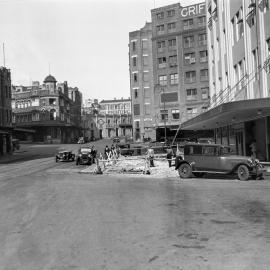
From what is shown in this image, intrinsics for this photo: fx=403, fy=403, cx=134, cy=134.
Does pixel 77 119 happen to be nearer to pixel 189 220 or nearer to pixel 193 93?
pixel 193 93

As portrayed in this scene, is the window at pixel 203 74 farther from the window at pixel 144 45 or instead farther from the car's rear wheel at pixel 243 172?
the car's rear wheel at pixel 243 172

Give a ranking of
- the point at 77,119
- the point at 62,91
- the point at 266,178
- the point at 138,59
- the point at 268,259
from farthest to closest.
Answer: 1. the point at 77,119
2. the point at 62,91
3. the point at 138,59
4. the point at 266,178
5. the point at 268,259

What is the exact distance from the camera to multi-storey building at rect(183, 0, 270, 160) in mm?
22938

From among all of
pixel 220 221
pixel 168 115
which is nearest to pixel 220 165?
pixel 220 221

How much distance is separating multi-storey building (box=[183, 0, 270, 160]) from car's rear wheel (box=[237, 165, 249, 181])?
2.94 metres

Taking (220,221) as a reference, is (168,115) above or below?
above

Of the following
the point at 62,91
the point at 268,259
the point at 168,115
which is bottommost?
the point at 268,259

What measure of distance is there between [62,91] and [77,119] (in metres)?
17.4

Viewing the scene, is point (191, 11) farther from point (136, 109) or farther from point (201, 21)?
point (136, 109)

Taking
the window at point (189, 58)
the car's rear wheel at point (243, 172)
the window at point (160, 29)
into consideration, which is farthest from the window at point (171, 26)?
the car's rear wheel at point (243, 172)

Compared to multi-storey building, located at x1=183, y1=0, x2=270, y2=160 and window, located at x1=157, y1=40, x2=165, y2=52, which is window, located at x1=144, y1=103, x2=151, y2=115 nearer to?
window, located at x1=157, y1=40, x2=165, y2=52

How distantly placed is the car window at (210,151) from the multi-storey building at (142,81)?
2261 inches

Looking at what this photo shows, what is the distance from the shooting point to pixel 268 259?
22.0 ft

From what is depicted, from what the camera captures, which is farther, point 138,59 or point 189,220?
point 138,59
